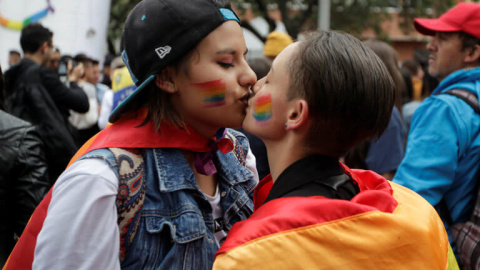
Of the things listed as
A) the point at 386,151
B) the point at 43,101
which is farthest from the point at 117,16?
the point at 386,151

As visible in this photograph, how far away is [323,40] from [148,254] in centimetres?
85

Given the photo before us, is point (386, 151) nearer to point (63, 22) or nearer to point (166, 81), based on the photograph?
point (166, 81)

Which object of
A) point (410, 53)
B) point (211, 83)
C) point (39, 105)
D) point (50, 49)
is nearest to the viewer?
point (211, 83)

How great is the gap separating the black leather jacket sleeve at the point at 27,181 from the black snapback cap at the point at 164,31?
1.21m

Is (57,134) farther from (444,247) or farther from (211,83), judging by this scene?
(444,247)

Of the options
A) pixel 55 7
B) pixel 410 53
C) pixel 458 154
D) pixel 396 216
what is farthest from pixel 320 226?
pixel 410 53

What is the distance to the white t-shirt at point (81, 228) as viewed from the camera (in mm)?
1301

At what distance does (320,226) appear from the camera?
128 centimetres

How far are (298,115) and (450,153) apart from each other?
1.53 m

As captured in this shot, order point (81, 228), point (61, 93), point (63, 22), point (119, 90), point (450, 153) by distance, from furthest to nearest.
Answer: point (63, 22) < point (119, 90) < point (61, 93) < point (450, 153) < point (81, 228)

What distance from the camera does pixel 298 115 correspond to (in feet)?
4.94

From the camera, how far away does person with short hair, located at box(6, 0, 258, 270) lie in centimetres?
132

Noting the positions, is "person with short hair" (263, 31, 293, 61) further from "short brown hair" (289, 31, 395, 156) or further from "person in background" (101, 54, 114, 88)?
"person in background" (101, 54, 114, 88)

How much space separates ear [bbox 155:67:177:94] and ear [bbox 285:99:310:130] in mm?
406
